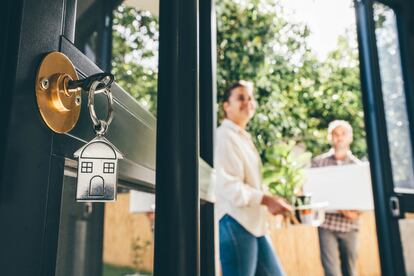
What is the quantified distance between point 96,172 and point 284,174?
89.1 inches

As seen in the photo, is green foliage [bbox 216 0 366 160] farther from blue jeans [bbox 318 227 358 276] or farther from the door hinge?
the door hinge

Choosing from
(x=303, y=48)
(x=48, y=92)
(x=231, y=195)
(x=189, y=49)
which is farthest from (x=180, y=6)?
(x=303, y=48)

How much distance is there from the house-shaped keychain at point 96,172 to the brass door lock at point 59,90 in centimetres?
4

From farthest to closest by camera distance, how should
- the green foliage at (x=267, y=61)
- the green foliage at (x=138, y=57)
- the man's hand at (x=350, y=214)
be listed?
1. the green foliage at (x=267, y=61)
2. the man's hand at (x=350, y=214)
3. the green foliage at (x=138, y=57)

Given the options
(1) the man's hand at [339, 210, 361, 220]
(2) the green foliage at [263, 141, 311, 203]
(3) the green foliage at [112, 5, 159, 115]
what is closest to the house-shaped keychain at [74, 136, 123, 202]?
(3) the green foliage at [112, 5, 159, 115]

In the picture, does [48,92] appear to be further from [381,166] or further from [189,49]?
[381,166]

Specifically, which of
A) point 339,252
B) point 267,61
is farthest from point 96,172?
point 267,61

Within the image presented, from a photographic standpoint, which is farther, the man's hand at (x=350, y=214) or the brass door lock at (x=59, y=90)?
the man's hand at (x=350, y=214)

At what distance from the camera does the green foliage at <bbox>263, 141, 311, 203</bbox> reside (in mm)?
2416

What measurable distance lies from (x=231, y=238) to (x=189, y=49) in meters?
1.38

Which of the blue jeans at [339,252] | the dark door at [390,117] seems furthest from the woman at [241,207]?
the blue jeans at [339,252]

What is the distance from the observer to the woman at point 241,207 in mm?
1682

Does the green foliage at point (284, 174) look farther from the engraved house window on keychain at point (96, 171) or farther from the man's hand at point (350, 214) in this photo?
the engraved house window on keychain at point (96, 171)

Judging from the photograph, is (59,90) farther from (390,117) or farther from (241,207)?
(390,117)
